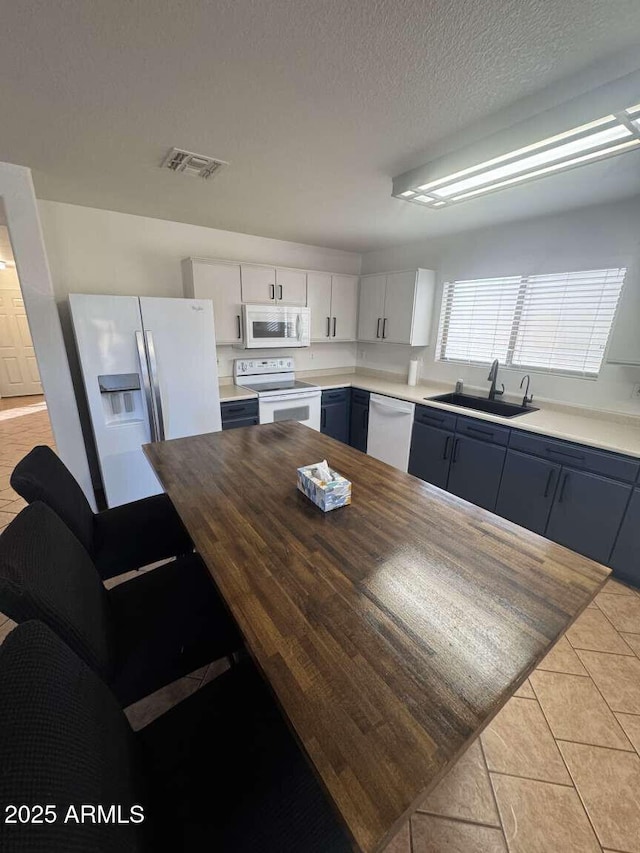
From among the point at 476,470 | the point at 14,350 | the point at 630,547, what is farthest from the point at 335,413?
the point at 14,350

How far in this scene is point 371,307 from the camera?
3.92 meters

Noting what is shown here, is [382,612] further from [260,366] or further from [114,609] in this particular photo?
[260,366]

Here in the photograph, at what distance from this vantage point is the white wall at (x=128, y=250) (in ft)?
8.69

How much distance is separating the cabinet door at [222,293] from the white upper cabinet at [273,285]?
101mm

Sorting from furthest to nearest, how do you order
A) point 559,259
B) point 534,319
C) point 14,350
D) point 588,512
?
point 14,350 < point 534,319 < point 559,259 < point 588,512

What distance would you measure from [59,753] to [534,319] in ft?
11.6

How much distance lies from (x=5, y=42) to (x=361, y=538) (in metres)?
1.96

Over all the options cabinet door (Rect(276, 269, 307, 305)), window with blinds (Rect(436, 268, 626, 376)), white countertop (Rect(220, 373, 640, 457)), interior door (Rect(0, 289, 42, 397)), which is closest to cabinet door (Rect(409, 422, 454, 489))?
white countertop (Rect(220, 373, 640, 457))

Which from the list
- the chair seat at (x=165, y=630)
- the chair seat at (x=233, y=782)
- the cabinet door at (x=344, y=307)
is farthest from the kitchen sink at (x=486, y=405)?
the chair seat at (x=233, y=782)

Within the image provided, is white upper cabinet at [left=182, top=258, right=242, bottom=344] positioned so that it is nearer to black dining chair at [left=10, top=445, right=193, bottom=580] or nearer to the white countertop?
the white countertop

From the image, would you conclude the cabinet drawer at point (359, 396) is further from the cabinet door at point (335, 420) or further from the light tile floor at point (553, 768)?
the light tile floor at point (553, 768)

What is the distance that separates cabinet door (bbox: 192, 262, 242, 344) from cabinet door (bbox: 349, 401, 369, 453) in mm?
1495

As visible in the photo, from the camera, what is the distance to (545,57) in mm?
1093

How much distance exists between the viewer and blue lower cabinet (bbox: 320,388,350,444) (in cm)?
→ 374
